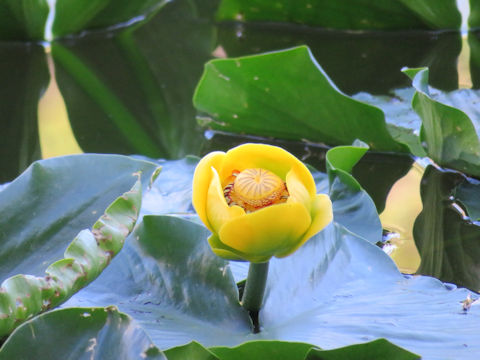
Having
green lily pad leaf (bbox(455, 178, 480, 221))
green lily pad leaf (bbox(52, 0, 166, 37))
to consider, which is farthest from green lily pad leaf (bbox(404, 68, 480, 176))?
green lily pad leaf (bbox(52, 0, 166, 37))

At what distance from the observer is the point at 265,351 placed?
0.59 metres

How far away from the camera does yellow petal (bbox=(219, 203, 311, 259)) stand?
1.79ft

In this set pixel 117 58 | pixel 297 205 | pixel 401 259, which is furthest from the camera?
pixel 117 58

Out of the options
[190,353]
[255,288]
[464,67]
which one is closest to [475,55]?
[464,67]

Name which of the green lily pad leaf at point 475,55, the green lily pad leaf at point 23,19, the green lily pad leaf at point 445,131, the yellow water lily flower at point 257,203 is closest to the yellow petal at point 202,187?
the yellow water lily flower at point 257,203

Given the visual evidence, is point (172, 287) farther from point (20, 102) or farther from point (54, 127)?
point (20, 102)

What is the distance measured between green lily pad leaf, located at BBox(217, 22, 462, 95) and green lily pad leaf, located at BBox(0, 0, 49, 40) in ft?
1.28

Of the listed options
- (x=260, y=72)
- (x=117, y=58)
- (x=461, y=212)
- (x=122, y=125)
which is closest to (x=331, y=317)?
(x=461, y=212)

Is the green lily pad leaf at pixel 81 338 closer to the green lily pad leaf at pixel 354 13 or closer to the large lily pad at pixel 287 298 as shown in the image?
the large lily pad at pixel 287 298

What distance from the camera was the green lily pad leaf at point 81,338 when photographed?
0.52m

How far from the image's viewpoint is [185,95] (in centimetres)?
146

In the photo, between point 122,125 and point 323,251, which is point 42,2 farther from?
point 323,251

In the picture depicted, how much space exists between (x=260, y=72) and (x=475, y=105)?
332mm

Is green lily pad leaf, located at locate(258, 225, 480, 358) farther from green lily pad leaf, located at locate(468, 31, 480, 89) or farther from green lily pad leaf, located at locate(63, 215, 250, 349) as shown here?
green lily pad leaf, located at locate(468, 31, 480, 89)
